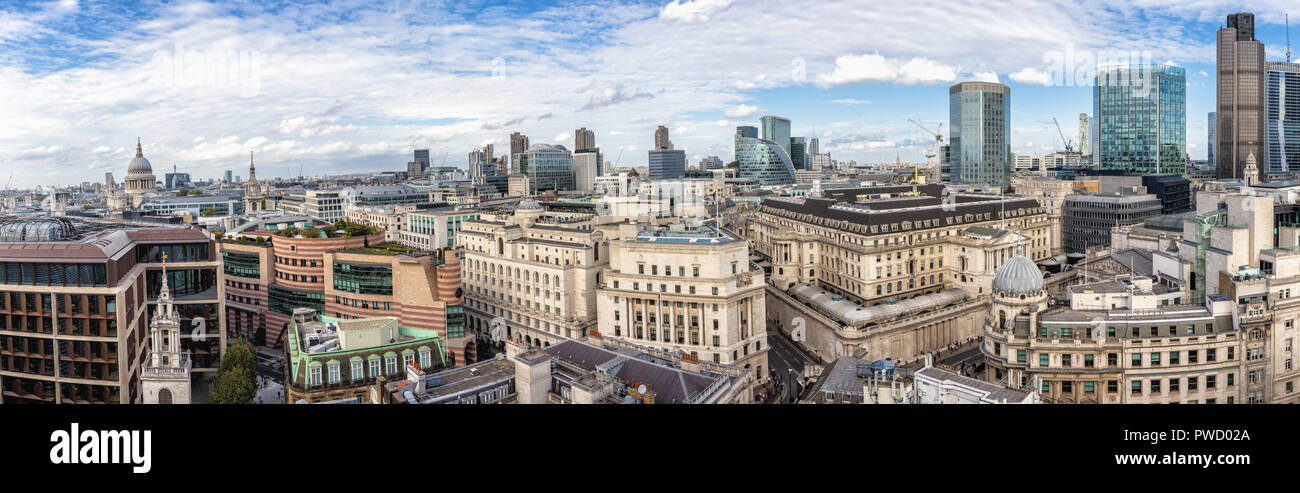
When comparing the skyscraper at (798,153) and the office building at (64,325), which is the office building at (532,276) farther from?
the skyscraper at (798,153)

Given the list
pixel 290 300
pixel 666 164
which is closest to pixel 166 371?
pixel 290 300

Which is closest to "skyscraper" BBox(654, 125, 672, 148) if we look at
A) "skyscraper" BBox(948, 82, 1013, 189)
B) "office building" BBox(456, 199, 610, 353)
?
"skyscraper" BBox(948, 82, 1013, 189)

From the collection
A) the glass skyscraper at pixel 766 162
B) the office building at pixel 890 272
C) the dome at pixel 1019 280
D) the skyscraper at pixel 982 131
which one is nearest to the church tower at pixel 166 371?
the office building at pixel 890 272

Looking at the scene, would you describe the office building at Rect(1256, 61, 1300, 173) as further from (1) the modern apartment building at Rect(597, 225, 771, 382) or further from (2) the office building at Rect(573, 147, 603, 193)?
(2) the office building at Rect(573, 147, 603, 193)

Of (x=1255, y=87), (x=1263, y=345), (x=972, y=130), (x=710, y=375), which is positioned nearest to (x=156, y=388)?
(x=710, y=375)
